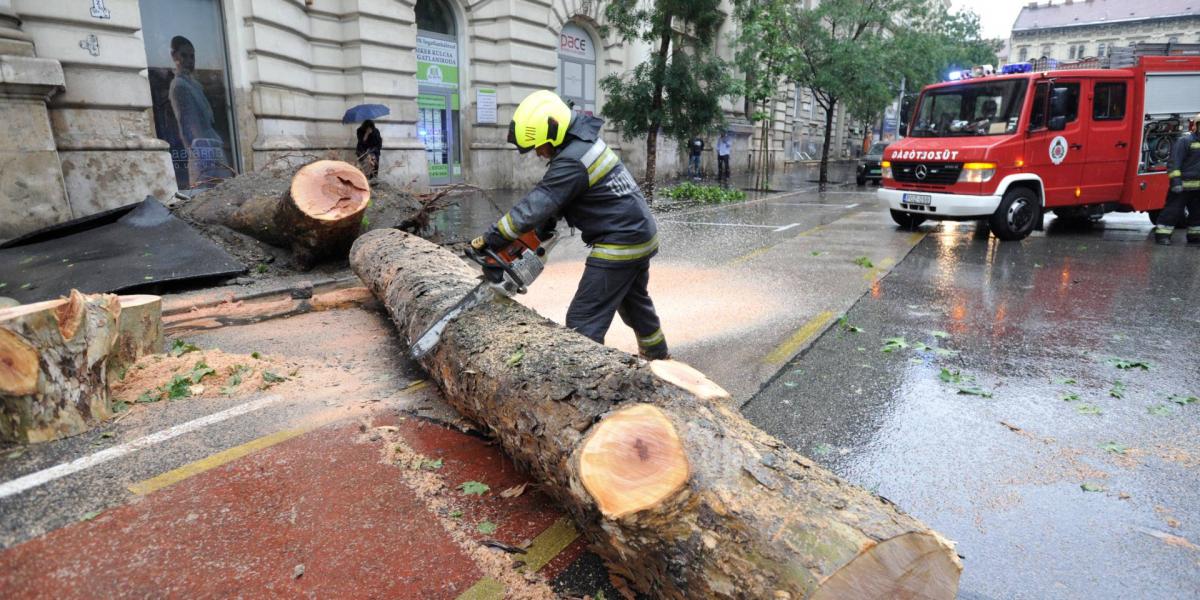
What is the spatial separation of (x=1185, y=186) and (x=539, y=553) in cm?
1149

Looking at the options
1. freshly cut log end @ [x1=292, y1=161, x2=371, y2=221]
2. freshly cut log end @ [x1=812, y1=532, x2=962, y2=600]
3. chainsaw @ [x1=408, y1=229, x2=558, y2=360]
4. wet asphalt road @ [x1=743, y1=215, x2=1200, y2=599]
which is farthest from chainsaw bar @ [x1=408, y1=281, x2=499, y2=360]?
freshly cut log end @ [x1=292, y1=161, x2=371, y2=221]

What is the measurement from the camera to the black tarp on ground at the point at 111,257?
581cm

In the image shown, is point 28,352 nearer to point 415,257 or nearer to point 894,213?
point 415,257

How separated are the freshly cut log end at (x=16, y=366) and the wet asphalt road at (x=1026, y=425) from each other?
141 inches

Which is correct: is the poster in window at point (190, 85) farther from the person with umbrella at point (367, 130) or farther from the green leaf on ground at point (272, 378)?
the green leaf on ground at point (272, 378)

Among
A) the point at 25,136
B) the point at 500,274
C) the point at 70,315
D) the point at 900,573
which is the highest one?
the point at 25,136

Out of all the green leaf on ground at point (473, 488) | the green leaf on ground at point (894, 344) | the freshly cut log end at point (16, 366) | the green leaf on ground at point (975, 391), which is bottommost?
the green leaf on ground at point (975, 391)

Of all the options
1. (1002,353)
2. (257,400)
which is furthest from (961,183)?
(257,400)

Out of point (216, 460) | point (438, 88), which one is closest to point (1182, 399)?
point (216, 460)

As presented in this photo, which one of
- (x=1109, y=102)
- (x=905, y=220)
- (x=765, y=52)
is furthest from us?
(x=765, y=52)

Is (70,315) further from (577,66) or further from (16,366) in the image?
(577,66)

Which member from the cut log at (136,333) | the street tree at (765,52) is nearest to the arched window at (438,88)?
the street tree at (765,52)

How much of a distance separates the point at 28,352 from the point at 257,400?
105 centimetres

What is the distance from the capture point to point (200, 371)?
4.07 meters
